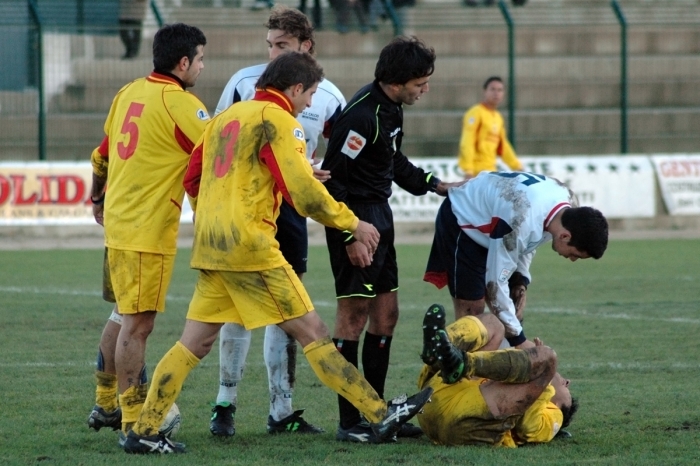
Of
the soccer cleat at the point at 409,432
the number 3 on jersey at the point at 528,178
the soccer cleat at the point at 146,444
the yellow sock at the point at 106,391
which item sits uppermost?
the number 3 on jersey at the point at 528,178

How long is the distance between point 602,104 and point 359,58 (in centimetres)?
483

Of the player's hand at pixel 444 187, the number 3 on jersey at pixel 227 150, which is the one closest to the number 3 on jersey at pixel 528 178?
the player's hand at pixel 444 187

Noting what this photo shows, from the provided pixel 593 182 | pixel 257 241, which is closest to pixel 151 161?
pixel 257 241

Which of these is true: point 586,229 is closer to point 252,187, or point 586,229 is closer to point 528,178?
point 528,178

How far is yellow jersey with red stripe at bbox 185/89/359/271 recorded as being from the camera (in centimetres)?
511

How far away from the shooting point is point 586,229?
5402 millimetres

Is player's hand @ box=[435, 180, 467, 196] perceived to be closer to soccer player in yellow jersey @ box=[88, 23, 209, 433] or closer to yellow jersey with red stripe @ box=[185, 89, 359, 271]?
yellow jersey with red stripe @ box=[185, 89, 359, 271]

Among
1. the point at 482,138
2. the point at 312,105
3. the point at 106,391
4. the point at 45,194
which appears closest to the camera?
the point at 106,391

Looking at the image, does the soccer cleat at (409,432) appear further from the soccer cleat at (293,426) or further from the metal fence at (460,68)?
the metal fence at (460,68)

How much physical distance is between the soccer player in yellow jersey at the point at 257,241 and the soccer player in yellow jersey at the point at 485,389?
0.25 m

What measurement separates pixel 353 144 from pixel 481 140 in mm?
10595

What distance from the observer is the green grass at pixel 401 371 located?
17.7 feet

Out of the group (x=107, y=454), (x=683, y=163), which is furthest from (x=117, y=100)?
(x=683, y=163)

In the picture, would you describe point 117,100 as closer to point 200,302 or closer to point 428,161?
point 200,302
